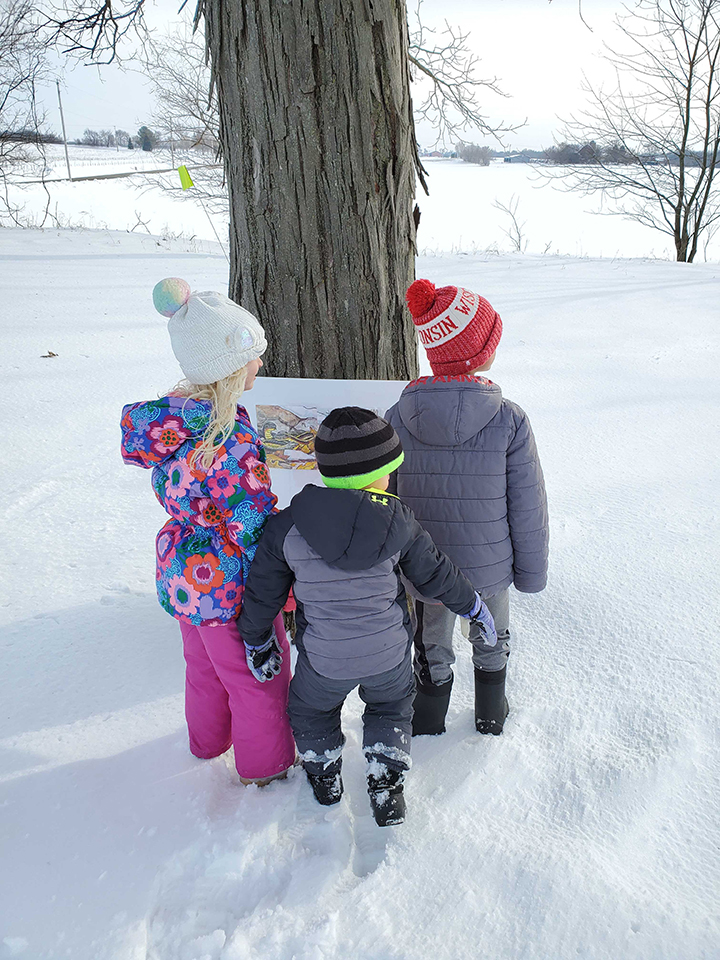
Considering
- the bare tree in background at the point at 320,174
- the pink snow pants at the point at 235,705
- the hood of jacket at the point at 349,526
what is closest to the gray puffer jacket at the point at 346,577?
the hood of jacket at the point at 349,526

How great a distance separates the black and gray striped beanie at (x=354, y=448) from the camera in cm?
143

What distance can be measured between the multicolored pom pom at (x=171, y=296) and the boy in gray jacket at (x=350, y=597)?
500 millimetres

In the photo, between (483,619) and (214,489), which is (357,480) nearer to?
(214,489)

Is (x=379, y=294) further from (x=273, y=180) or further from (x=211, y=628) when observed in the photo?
(x=211, y=628)

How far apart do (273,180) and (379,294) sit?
0.47 metres

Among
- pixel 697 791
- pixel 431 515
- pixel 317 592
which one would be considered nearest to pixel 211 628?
pixel 317 592

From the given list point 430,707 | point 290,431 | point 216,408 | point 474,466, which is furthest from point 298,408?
point 430,707

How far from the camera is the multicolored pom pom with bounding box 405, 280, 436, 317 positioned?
168 cm

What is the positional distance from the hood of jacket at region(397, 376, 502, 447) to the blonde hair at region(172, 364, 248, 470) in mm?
493

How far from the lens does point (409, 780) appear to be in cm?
174

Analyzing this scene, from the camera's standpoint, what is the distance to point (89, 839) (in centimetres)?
152

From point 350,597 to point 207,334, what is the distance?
73 cm

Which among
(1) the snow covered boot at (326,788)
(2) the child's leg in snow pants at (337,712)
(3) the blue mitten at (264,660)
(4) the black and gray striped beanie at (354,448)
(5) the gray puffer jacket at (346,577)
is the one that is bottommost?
(1) the snow covered boot at (326,788)

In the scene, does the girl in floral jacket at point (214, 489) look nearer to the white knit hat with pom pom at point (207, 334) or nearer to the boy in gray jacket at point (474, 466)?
the white knit hat with pom pom at point (207, 334)
